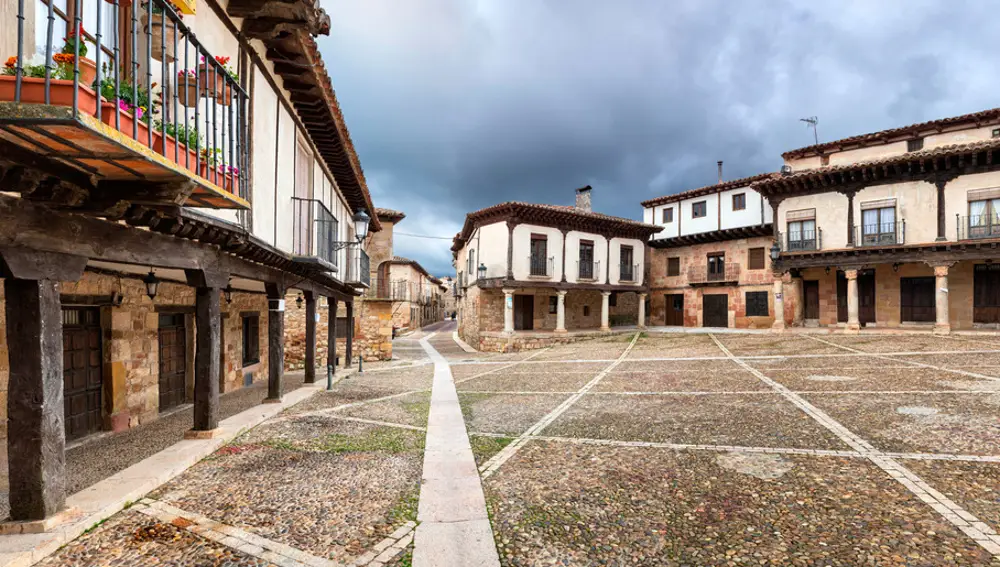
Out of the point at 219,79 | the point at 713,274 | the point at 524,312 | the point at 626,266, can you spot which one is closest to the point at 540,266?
the point at 524,312

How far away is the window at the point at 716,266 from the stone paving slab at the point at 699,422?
807 inches

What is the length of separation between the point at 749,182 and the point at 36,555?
1196 inches

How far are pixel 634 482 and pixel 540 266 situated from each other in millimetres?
19812

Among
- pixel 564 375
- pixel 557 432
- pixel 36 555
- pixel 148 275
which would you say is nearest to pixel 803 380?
pixel 564 375

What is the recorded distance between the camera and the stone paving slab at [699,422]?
22.3 ft

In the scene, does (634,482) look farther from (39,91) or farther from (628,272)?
(628,272)

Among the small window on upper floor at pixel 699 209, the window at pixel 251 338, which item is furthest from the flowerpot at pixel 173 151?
the small window on upper floor at pixel 699 209

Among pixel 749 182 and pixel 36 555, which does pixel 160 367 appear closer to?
pixel 36 555

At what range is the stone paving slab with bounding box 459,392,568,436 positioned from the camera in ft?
26.3

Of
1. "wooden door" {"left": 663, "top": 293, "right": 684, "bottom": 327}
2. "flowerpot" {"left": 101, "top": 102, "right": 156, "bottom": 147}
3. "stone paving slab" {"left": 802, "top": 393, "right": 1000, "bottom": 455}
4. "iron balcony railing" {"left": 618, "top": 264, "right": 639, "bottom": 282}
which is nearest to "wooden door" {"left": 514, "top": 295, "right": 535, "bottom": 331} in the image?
"iron balcony railing" {"left": 618, "top": 264, "right": 639, "bottom": 282}

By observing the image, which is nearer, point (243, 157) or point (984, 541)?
point (984, 541)

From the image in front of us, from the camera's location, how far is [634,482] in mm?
5301

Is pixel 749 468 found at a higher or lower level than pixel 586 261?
lower

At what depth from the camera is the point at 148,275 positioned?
809cm
